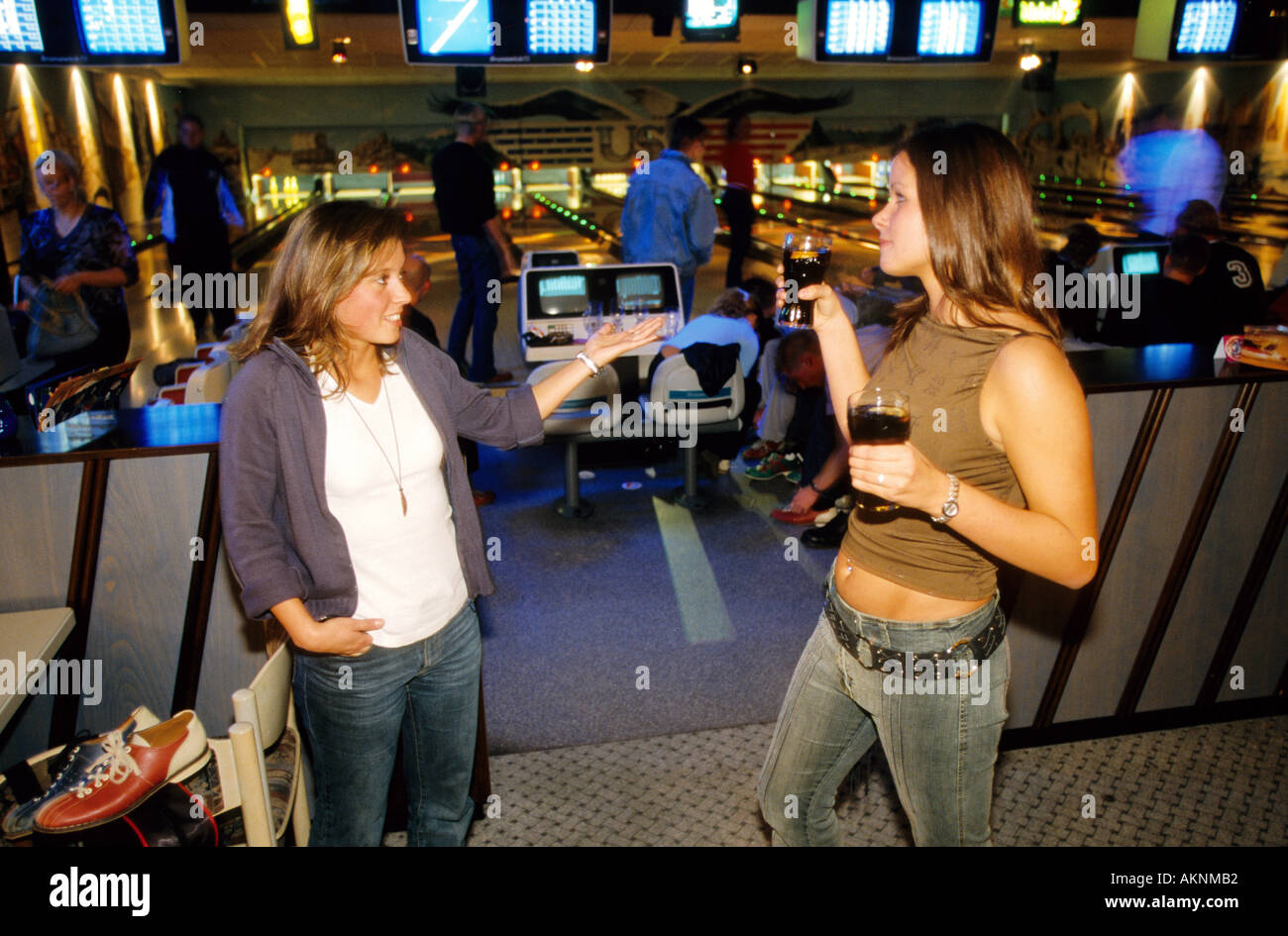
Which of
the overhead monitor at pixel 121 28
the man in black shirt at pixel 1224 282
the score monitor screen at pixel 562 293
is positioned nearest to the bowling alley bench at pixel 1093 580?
the man in black shirt at pixel 1224 282

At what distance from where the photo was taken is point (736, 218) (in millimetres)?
7832

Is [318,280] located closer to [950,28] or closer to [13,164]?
[950,28]

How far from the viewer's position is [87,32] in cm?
493

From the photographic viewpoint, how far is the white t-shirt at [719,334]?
4.22 metres

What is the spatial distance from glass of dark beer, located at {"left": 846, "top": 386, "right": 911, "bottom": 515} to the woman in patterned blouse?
349 cm

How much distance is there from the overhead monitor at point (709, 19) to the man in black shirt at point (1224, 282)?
3.01 m

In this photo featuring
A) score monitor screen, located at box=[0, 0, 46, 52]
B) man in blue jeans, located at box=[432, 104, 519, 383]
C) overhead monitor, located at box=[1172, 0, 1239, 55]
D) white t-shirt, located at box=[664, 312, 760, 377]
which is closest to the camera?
white t-shirt, located at box=[664, 312, 760, 377]

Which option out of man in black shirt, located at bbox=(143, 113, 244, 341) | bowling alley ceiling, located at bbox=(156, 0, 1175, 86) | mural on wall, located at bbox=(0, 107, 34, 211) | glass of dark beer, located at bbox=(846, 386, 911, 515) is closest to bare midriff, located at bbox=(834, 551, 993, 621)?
glass of dark beer, located at bbox=(846, 386, 911, 515)

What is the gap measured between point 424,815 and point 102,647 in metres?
0.86

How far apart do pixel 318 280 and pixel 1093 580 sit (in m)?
2.01

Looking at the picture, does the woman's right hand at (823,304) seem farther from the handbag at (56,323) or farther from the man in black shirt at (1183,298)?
the man in black shirt at (1183,298)

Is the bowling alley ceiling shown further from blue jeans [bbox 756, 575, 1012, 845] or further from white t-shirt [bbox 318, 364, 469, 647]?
blue jeans [bbox 756, 575, 1012, 845]

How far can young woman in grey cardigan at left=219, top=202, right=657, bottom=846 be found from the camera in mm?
1436
